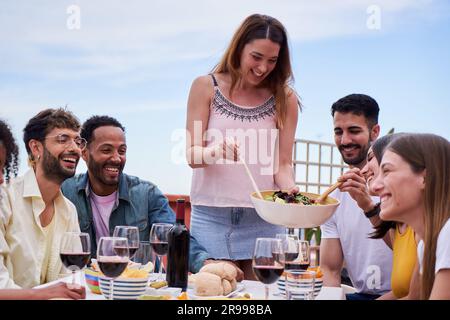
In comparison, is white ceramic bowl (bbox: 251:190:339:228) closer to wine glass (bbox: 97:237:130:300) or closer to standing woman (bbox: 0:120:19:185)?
wine glass (bbox: 97:237:130:300)

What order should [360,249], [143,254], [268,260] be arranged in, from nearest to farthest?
[268,260]
[143,254]
[360,249]

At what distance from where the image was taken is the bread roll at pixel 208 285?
1.59m

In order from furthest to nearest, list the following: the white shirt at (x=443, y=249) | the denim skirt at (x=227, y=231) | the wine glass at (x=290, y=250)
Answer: the denim skirt at (x=227, y=231)
the wine glass at (x=290, y=250)
the white shirt at (x=443, y=249)

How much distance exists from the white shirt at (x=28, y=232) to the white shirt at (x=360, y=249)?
1040 millimetres

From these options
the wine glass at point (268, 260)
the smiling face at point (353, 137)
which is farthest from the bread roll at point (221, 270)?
the smiling face at point (353, 137)

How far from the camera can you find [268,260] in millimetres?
1477

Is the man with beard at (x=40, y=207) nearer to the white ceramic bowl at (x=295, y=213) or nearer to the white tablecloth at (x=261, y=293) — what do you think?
the white tablecloth at (x=261, y=293)

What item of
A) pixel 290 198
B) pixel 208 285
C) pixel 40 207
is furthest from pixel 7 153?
pixel 290 198

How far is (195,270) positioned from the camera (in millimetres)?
1937

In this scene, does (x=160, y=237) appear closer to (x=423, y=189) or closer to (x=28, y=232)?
(x=28, y=232)

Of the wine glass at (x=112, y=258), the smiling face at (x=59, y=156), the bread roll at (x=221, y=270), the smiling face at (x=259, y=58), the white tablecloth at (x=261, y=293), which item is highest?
the smiling face at (x=259, y=58)

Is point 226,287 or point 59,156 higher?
point 59,156

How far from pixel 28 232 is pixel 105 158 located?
2.24 ft
